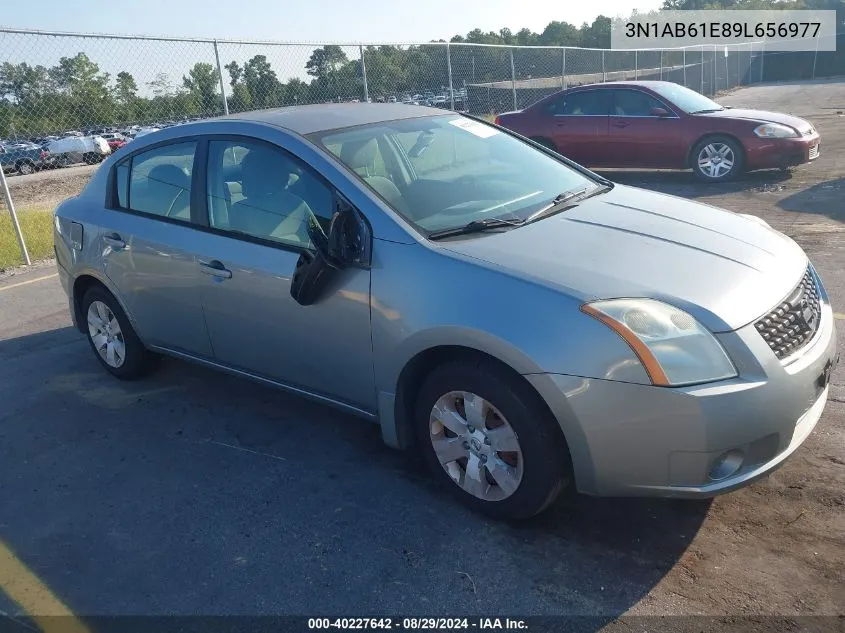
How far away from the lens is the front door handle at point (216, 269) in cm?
393

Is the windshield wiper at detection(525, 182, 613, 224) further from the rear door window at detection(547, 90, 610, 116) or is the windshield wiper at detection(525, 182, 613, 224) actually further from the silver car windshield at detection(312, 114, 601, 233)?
the rear door window at detection(547, 90, 610, 116)

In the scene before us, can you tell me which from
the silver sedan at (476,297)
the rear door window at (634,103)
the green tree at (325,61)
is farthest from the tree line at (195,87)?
the silver sedan at (476,297)

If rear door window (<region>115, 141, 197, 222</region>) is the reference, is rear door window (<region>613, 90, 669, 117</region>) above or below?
below

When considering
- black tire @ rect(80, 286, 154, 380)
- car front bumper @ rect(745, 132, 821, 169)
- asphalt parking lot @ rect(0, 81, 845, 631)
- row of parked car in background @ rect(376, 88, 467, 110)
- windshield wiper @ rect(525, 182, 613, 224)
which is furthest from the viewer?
row of parked car in background @ rect(376, 88, 467, 110)

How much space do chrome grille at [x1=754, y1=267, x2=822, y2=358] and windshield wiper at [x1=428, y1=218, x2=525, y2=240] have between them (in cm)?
117

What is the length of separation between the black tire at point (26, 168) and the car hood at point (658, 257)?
10.8 metres

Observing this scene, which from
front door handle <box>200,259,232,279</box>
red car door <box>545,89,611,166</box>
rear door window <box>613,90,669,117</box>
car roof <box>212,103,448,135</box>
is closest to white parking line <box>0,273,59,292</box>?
car roof <box>212,103,448,135</box>

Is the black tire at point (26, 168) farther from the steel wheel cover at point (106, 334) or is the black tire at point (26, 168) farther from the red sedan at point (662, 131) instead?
the steel wheel cover at point (106, 334)

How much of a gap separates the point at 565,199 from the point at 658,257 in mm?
888

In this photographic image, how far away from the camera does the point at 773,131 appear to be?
10.6 m

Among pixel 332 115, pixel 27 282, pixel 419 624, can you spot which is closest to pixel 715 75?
pixel 27 282

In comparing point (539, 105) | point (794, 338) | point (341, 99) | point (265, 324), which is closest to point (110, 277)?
point (265, 324)

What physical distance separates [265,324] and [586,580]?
6.44 ft

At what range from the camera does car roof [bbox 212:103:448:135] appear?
3988 mm
